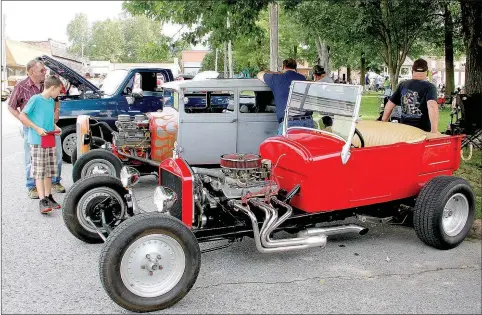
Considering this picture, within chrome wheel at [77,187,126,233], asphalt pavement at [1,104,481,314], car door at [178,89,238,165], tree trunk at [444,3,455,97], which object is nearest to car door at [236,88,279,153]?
car door at [178,89,238,165]

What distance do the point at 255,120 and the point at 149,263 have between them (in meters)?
4.42

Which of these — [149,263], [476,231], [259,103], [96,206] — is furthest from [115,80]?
[476,231]

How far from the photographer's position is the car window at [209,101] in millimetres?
7672

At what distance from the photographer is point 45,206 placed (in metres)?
6.22

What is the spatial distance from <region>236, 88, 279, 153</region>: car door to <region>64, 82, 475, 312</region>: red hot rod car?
2299 millimetres

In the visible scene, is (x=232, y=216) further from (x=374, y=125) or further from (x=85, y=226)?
(x=374, y=125)

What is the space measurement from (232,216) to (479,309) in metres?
2.09

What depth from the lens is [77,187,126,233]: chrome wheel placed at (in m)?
4.88

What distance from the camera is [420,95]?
583cm

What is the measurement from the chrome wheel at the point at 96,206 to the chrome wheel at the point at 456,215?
328 cm

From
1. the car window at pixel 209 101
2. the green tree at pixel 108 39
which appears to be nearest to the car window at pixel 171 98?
the car window at pixel 209 101

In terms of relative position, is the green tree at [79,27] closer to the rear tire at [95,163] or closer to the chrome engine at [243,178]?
the rear tire at [95,163]

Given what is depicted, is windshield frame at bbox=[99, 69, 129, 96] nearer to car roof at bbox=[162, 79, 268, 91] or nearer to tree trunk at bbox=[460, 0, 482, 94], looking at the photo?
car roof at bbox=[162, 79, 268, 91]

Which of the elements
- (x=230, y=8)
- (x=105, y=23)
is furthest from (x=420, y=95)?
(x=105, y=23)
